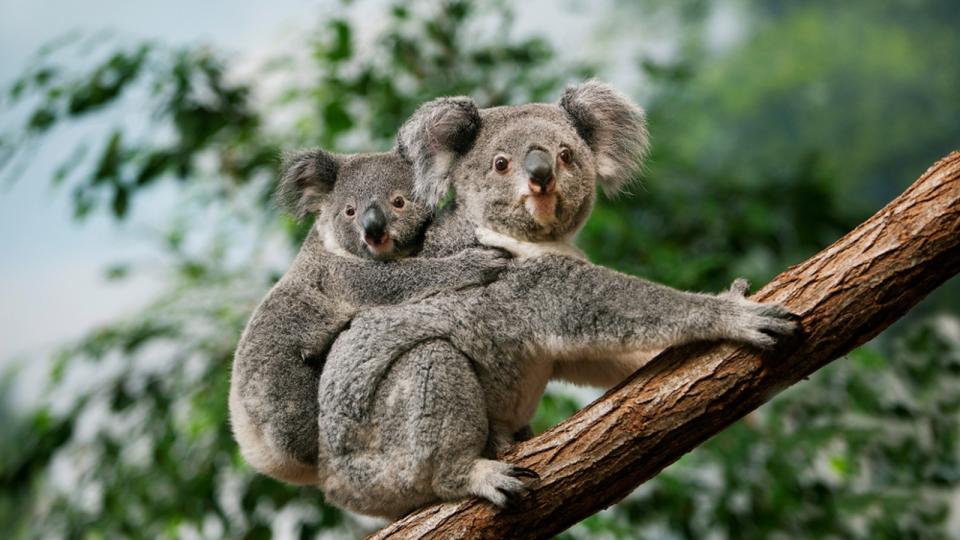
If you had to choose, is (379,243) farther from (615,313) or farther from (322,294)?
(615,313)

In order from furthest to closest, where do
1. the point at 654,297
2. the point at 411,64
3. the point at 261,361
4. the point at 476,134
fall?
1. the point at 411,64
2. the point at 476,134
3. the point at 261,361
4. the point at 654,297

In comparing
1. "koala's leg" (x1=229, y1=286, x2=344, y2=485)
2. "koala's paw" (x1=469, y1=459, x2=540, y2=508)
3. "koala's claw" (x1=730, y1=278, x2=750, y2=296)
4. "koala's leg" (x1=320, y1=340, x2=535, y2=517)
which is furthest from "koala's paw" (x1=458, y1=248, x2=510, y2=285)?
"koala's claw" (x1=730, y1=278, x2=750, y2=296)

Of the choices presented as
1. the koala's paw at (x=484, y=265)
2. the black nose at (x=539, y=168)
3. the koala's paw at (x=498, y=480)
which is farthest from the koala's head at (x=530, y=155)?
the koala's paw at (x=498, y=480)

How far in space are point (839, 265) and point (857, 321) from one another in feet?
0.50

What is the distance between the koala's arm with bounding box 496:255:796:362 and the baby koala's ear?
862mm

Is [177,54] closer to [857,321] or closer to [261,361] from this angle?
[261,361]

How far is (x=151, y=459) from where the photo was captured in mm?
4941

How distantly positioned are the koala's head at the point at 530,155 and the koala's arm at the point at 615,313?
0.59ft

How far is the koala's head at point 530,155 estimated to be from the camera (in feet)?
9.24

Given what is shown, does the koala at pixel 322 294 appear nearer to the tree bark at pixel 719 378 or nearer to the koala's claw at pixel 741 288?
the tree bark at pixel 719 378

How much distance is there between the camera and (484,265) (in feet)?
9.18

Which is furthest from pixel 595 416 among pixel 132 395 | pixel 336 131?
pixel 132 395

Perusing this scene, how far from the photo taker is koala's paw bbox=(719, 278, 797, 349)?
7.88ft

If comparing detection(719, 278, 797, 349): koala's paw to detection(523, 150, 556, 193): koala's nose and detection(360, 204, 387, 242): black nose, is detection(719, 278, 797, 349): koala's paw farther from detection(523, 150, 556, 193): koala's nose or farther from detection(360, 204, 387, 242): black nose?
detection(360, 204, 387, 242): black nose
